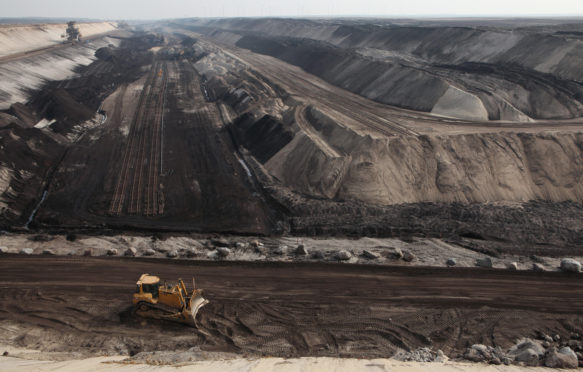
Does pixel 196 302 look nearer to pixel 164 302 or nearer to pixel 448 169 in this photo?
pixel 164 302

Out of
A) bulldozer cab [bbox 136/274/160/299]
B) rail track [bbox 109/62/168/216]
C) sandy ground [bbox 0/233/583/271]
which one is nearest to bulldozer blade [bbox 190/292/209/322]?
bulldozer cab [bbox 136/274/160/299]

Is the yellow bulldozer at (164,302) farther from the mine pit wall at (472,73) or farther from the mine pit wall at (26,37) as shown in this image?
the mine pit wall at (26,37)

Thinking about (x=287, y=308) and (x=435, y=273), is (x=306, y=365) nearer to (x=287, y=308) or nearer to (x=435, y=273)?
(x=287, y=308)

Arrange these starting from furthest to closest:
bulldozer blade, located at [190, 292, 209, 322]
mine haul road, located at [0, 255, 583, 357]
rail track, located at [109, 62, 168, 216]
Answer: rail track, located at [109, 62, 168, 216] < bulldozer blade, located at [190, 292, 209, 322] < mine haul road, located at [0, 255, 583, 357]

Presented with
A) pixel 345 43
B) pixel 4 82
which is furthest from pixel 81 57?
pixel 345 43

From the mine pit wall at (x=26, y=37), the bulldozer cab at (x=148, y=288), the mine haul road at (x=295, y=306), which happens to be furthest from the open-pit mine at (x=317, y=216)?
the mine pit wall at (x=26, y=37)

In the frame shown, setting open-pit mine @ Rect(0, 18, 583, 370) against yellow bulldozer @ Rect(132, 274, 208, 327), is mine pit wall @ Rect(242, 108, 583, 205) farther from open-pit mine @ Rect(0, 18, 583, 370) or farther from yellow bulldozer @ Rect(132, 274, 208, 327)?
yellow bulldozer @ Rect(132, 274, 208, 327)
